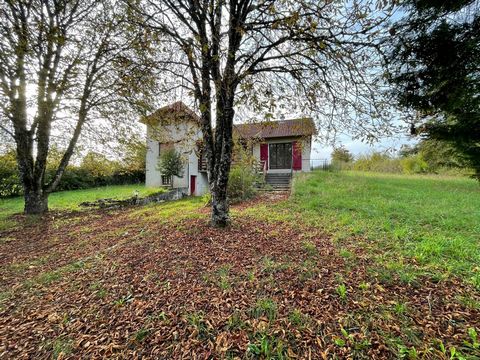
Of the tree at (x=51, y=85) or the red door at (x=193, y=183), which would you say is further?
the red door at (x=193, y=183)

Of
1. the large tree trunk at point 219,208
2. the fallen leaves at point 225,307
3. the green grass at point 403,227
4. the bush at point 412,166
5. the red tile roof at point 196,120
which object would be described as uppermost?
the red tile roof at point 196,120

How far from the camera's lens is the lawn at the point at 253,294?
2012 mm

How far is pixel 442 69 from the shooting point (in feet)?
6.47

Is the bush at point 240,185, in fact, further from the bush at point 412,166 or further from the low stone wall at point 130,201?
the bush at point 412,166

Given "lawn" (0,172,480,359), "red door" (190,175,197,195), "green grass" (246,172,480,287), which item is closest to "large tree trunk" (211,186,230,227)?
"lawn" (0,172,480,359)

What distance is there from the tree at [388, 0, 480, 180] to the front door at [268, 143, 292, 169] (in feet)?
53.8

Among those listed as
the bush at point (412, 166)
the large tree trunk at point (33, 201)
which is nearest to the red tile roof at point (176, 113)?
the large tree trunk at point (33, 201)

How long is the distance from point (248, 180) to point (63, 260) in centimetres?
730

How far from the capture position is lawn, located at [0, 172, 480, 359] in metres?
2.01

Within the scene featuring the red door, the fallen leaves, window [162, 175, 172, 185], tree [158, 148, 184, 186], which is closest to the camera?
the fallen leaves

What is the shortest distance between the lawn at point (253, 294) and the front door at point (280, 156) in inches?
547

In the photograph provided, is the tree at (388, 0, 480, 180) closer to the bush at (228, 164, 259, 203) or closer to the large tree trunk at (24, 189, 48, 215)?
the bush at (228, 164, 259, 203)

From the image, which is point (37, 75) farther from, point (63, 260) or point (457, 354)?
point (457, 354)

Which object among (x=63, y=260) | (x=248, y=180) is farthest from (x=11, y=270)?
(x=248, y=180)
